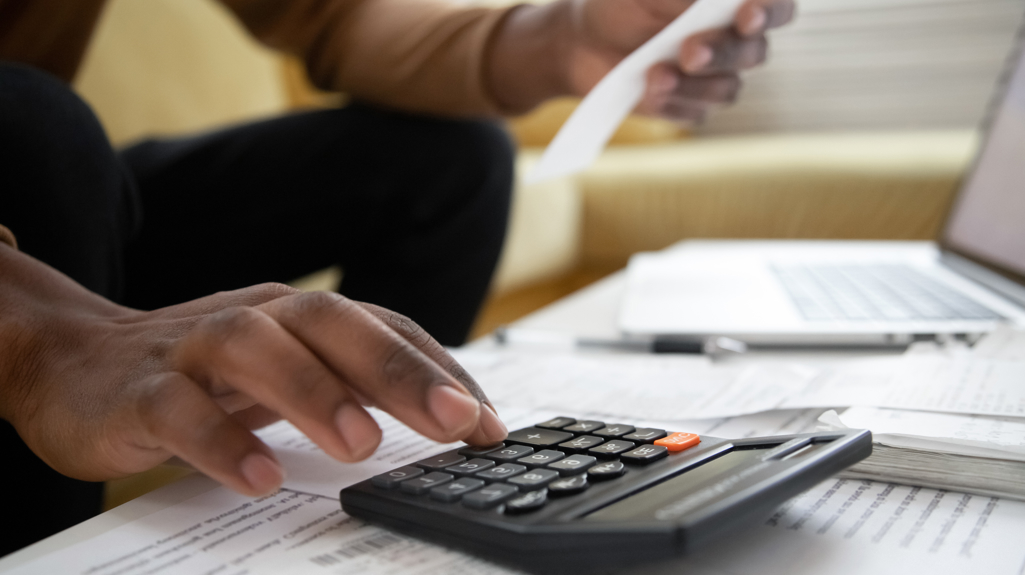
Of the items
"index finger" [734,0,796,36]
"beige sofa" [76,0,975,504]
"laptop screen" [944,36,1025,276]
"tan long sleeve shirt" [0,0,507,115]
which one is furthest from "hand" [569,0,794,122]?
"beige sofa" [76,0,975,504]

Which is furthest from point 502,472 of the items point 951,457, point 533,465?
point 951,457

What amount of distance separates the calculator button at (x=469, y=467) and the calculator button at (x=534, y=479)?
2 centimetres

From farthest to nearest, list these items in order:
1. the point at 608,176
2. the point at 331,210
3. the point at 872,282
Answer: the point at 608,176
the point at 331,210
the point at 872,282

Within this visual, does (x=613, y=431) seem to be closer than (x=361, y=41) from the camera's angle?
Yes

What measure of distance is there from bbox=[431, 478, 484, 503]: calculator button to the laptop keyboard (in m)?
0.39

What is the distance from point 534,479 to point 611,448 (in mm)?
42

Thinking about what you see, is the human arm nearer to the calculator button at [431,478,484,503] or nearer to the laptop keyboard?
the laptop keyboard

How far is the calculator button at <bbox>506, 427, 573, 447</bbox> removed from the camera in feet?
0.97

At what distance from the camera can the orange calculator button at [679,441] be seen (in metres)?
0.28

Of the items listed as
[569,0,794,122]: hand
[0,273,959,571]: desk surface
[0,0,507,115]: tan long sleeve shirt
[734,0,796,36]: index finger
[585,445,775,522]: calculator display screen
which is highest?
[734,0,796,36]: index finger

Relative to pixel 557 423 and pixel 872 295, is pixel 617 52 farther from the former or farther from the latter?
pixel 557 423

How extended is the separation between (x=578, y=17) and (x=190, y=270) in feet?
1.48

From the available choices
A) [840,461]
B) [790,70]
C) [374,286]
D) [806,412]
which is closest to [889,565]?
[840,461]

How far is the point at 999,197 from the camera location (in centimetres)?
74
